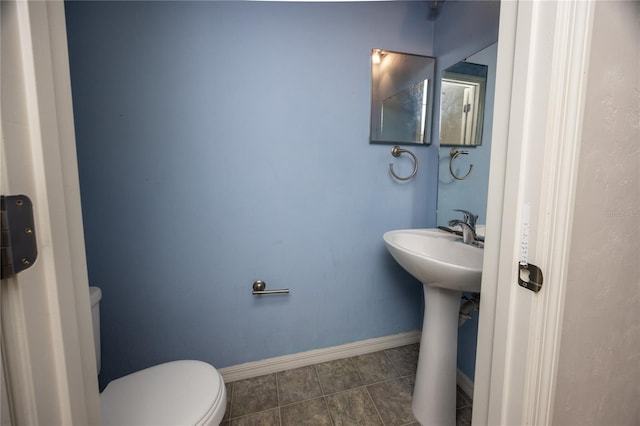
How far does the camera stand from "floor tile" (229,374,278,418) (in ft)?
4.01

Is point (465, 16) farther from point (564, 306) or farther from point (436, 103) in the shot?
point (564, 306)

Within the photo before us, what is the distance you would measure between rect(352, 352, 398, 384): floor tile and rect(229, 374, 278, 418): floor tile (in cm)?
50

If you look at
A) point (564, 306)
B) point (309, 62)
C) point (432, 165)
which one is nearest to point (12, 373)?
point (564, 306)

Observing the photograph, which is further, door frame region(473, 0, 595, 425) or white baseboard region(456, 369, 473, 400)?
white baseboard region(456, 369, 473, 400)

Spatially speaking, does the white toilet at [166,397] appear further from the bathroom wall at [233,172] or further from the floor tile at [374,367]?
the floor tile at [374,367]

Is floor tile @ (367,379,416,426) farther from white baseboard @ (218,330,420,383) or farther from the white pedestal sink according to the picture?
white baseboard @ (218,330,420,383)

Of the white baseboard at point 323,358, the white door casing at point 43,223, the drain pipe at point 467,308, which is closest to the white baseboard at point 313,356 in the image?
the white baseboard at point 323,358

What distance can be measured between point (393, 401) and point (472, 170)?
1.24m

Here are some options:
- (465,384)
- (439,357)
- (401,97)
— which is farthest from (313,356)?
(401,97)

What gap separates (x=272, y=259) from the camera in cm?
137

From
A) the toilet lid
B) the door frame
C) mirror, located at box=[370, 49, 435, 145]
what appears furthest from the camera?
mirror, located at box=[370, 49, 435, 145]

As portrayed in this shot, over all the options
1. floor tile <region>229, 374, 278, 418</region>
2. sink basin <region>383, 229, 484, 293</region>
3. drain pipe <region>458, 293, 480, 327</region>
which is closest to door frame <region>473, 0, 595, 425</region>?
sink basin <region>383, 229, 484, 293</region>

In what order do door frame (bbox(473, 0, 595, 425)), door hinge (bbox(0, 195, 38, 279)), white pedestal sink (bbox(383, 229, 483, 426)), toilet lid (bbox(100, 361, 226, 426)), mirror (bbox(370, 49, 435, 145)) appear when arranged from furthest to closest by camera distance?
mirror (bbox(370, 49, 435, 145)) < white pedestal sink (bbox(383, 229, 483, 426)) < toilet lid (bbox(100, 361, 226, 426)) < door frame (bbox(473, 0, 595, 425)) < door hinge (bbox(0, 195, 38, 279))

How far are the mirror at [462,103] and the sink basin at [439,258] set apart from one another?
51 cm
